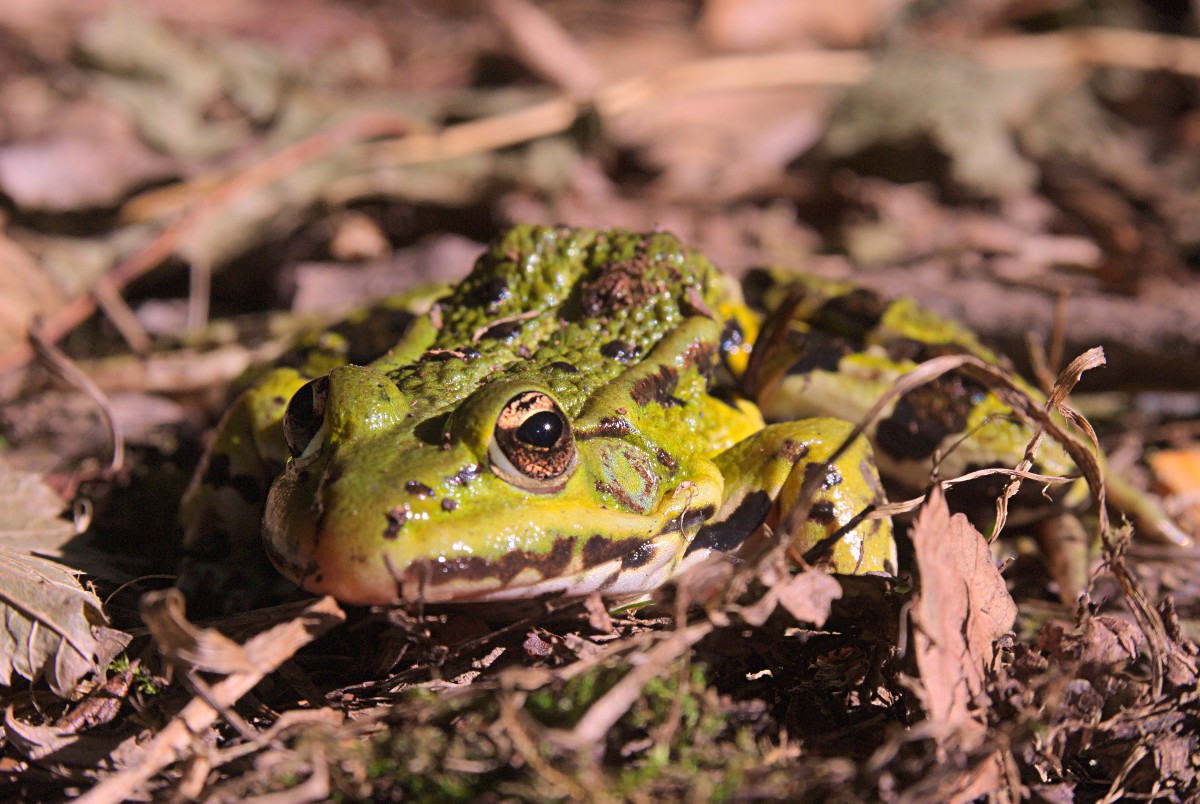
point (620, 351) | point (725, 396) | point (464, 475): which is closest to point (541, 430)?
point (464, 475)

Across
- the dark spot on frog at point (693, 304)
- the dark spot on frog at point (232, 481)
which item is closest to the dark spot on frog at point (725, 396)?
the dark spot on frog at point (693, 304)

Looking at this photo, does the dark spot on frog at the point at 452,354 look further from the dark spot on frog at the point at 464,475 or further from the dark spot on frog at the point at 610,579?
the dark spot on frog at the point at 610,579

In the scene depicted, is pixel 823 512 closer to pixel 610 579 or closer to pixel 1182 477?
pixel 610 579

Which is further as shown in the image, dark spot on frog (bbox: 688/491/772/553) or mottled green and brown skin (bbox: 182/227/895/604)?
dark spot on frog (bbox: 688/491/772/553)

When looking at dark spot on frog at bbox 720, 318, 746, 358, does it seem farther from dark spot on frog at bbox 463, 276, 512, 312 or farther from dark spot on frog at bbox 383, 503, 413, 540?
dark spot on frog at bbox 383, 503, 413, 540

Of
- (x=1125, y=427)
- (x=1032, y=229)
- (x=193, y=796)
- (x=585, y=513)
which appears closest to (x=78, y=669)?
(x=193, y=796)

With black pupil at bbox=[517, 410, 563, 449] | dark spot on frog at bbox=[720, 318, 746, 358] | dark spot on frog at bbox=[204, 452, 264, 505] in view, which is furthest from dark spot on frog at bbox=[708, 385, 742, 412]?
dark spot on frog at bbox=[204, 452, 264, 505]
